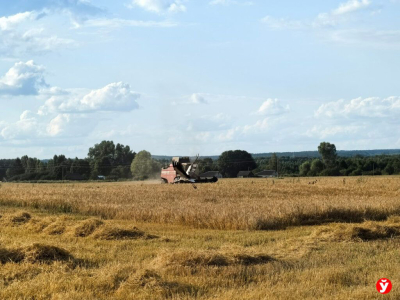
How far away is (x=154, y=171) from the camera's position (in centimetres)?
10181

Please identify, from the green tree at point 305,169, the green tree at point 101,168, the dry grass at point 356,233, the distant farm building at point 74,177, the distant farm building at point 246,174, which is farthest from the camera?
the green tree at point 101,168

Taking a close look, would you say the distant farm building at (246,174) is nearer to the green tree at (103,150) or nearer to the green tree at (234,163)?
the green tree at (234,163)

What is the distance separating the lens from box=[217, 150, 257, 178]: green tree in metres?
122

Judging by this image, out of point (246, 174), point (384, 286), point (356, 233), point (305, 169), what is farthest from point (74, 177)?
point (384, 286)

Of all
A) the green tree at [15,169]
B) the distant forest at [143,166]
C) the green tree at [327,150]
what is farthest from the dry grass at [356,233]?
the green tree at [15,169]

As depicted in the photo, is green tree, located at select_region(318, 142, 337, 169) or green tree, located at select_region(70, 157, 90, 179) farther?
green tree, located at select_region(318, 142, 337, 169)

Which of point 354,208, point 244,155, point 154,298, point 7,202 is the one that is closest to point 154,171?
point 244,155

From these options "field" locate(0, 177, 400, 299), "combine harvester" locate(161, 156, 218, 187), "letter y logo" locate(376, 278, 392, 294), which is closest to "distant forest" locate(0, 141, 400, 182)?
"combine harvester" locate(161, 156, 218, 187)

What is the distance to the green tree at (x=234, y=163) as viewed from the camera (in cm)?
12150

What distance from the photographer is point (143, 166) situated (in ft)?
343

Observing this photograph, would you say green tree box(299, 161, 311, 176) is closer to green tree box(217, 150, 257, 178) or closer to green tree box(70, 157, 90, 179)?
green tree box(217, 150, 257, 178)

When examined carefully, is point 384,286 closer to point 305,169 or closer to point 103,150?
point 305,169

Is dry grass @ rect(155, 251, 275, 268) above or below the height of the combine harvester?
below

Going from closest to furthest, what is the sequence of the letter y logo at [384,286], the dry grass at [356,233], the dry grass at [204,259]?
the letter y logo at [384,286], the dry grass at [204,259], the dry grass at [356,233]
